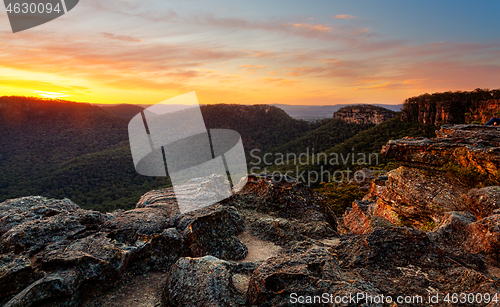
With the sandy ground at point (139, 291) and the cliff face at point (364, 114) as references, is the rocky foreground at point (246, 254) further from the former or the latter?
the cliff face at point (364, 114)

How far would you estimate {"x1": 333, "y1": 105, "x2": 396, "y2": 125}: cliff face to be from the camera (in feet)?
297

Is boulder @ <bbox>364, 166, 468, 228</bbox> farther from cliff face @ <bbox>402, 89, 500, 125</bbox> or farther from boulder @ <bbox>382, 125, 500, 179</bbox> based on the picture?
cliff face @ <bbox>402, 89, 500, 125</bbox>

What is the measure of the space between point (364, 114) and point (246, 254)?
104 meters

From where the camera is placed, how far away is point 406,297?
4148 mm

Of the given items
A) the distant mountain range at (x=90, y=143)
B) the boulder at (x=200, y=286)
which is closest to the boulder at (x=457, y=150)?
the boulder at (x=200, y=286)

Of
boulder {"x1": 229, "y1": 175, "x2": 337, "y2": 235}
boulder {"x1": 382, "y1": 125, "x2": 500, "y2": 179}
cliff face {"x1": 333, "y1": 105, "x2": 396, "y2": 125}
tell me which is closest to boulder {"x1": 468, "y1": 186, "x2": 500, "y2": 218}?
boulder {"x1": 382, "y1": 125, "x2": 500, "y2": 179}

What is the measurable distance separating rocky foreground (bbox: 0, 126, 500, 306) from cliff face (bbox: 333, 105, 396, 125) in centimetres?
9048

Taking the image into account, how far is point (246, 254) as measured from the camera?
271 inches

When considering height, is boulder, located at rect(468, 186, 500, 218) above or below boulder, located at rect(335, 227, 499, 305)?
below

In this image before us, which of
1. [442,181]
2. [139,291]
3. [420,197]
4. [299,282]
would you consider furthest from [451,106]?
[139,291]

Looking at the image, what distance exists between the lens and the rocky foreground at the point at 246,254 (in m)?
4.17

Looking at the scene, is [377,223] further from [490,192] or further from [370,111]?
[370,111]

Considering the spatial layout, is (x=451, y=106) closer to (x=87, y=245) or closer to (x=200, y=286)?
(x=200, y=286)

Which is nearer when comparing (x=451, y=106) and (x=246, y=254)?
(x=246, y=254)
